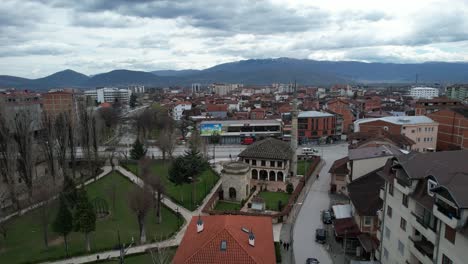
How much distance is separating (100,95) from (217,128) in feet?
449

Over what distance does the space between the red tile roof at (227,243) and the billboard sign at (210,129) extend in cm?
5011

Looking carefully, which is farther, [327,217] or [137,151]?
[137,151]

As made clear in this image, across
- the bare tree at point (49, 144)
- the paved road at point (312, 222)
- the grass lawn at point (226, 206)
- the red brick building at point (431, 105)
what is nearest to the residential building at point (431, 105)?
the red brick building at point (431, 105)

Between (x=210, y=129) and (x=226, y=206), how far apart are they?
37.7 m

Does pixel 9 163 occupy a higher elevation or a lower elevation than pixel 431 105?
lower

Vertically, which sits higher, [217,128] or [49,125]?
[49,125]

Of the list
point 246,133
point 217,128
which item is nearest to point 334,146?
point 246,133

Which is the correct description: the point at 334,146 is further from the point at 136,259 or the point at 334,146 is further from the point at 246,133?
the point at 136,259

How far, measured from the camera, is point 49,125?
40.6 metres

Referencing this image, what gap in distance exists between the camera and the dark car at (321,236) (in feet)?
87.7

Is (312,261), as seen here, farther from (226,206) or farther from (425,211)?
(226,206)

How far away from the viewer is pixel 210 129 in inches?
2847

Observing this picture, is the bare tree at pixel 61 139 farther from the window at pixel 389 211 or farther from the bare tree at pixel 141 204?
the window at pixel 389 211

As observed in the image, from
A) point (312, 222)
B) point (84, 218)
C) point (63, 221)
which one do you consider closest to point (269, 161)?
point (312, 222)
